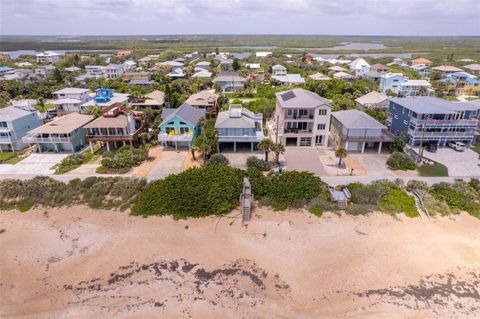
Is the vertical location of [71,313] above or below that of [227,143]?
below

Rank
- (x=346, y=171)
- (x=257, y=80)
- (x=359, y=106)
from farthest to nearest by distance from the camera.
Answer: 1. (x=257, y=80)
2. (x=359, y=106)
3. (x=346, y=171)

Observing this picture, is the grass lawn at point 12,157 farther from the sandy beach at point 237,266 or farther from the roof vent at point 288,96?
the roof vent at point 288,96

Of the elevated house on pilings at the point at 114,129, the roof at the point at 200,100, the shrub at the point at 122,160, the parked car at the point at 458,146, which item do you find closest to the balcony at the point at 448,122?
the parked car at the point at 458,146

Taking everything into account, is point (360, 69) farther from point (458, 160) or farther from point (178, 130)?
point (178, 130)

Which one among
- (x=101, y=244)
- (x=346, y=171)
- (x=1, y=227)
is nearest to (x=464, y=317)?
(x=346, y=171)

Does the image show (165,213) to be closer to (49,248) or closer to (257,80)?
(49,248)

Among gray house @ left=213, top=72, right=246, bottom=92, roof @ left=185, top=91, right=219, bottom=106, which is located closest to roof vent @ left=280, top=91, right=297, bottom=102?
roof @ left=185, top=91, right=219, bottom=106
